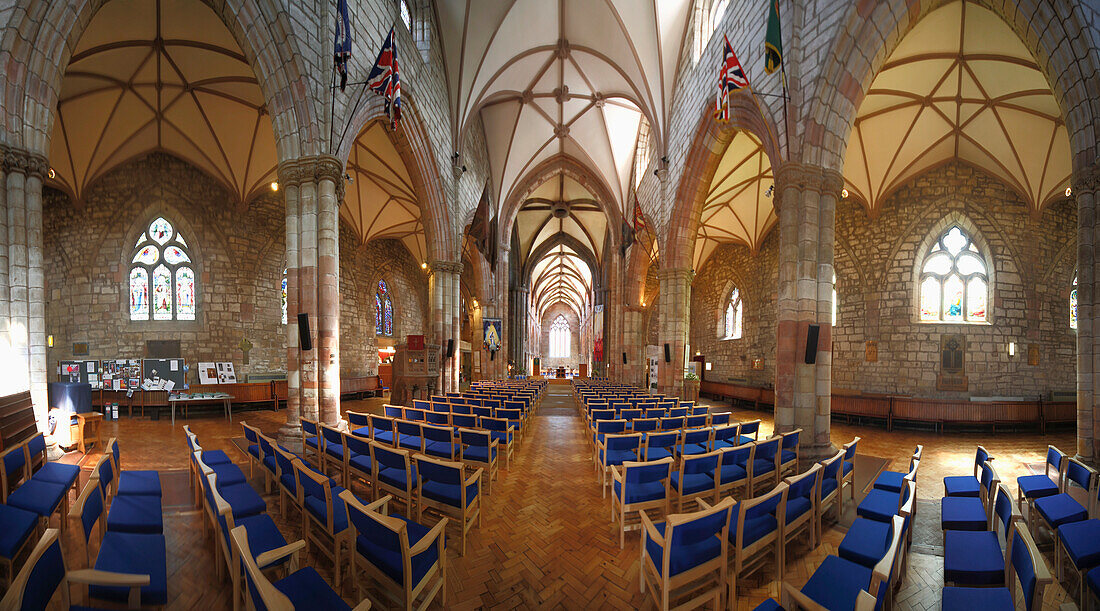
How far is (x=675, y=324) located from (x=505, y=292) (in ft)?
34.4

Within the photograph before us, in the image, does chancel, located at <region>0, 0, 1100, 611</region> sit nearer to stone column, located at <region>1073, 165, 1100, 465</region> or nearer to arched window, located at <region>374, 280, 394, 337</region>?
stone column, located at <region>1073, 165, 1100, 465</region>

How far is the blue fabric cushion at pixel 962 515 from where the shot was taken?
295 centimetres

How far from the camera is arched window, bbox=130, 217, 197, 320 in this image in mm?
12484

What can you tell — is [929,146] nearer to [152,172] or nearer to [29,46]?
[29,46]

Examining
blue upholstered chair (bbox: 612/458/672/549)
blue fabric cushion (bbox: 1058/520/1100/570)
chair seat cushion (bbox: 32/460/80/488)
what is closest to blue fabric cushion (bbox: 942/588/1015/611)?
blue fabric cushion (bbox: 1058/520/1100/570)

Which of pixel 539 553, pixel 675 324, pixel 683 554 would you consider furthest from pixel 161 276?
pixel 683 554

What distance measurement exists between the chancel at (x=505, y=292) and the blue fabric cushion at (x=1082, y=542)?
0.02 metres

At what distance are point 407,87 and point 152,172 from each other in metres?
9.24

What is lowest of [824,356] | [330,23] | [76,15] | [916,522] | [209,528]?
[916,522]

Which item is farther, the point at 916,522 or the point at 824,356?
the point at 824,356

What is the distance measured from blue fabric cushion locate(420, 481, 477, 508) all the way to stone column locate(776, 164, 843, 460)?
187 inches

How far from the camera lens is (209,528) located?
340 centimetres

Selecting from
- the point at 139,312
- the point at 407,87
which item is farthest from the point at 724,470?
the point at 139,312

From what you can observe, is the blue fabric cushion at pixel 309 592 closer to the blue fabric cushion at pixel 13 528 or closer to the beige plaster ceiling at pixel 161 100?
the blue fabric cushion at pixel 13 528
